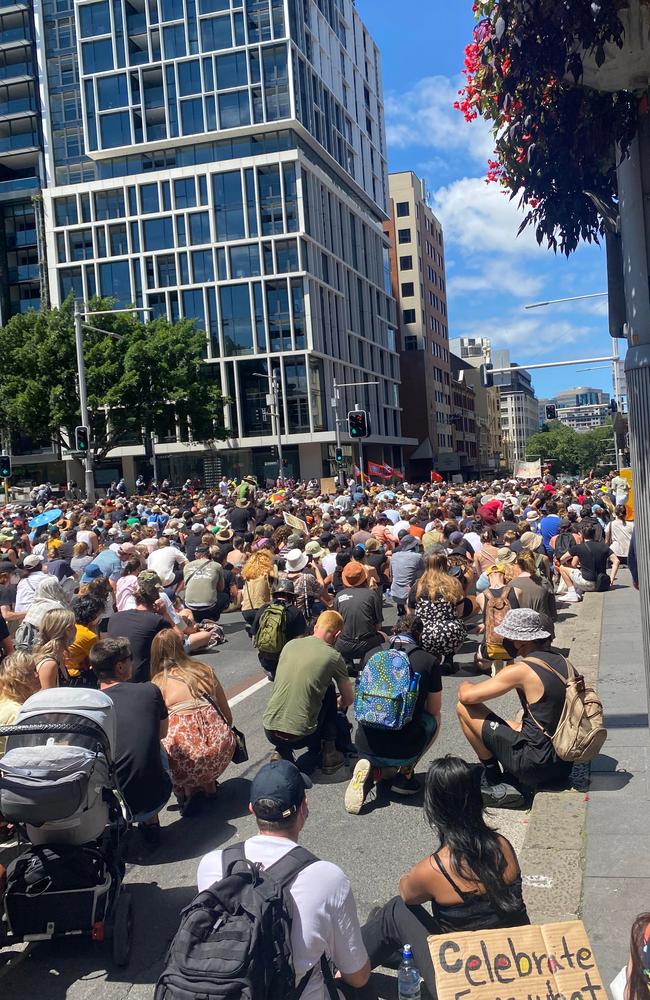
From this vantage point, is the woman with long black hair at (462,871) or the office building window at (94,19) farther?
the office building window at (94,19)

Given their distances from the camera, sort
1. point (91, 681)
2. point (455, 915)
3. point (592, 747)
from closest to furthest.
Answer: point (455, 915), point (592, 747), point (91, 681)

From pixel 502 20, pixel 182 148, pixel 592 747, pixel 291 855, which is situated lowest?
pixel 592 747

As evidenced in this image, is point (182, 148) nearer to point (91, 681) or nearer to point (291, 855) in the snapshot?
point (91, 681)

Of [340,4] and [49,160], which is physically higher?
[340,4]

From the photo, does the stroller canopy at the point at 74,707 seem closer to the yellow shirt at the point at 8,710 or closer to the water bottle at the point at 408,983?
the yellow shirt at the point at 8,710

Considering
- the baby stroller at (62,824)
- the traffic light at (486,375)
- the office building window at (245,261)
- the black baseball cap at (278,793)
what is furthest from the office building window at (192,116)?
the black baseball cap at (278,793)

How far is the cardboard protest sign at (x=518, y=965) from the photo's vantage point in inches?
113

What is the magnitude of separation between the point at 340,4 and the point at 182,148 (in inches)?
843

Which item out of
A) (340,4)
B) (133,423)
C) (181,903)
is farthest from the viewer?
(340,4)

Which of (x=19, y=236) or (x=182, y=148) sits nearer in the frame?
(x=182, y=148)

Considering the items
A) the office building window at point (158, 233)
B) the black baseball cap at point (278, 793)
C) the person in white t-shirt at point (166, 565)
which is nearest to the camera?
the black baseball cap at point (278, 793)

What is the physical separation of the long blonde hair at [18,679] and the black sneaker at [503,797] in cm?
320

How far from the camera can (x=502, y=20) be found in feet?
10.4

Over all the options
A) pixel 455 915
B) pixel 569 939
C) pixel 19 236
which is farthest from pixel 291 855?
pixel 19 236
